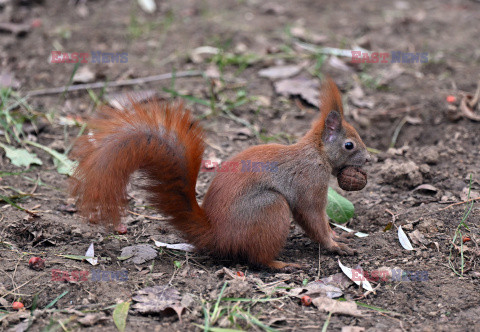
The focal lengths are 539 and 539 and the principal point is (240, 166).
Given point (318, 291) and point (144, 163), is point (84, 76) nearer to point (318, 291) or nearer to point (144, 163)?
point (144, 163)

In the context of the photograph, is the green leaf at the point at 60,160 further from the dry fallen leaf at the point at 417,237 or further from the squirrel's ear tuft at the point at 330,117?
the dry fallen leaf at the point at 417,237

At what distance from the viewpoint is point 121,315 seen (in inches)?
97.8

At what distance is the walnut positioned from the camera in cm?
336

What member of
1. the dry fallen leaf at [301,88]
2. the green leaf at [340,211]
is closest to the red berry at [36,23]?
the dry fallen leaf at [301,88]

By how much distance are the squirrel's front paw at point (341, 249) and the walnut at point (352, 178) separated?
0.37 m

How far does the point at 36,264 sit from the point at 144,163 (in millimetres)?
814

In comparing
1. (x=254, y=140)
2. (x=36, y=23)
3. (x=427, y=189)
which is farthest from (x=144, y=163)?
(x=36, y=23)

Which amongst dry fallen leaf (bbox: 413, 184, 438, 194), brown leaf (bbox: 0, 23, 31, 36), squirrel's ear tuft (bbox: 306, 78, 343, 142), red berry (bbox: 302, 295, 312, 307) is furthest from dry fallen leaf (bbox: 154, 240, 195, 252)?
brown leaf (bbox: 0, 23, 31, 36)

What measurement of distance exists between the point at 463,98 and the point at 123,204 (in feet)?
11.1

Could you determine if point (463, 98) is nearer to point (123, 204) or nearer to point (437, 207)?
point (437, 207)

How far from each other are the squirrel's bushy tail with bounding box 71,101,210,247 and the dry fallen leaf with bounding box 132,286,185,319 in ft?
1.27

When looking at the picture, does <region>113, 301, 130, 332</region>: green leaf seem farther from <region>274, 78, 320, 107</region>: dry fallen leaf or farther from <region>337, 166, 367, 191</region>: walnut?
<region>274, 78, 320, 107</region>: dry fallen leaf

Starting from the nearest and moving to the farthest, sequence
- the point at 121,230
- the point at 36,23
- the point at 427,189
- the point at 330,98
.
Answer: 1. the point at 330,98
2. the point at 121,230
3. the point at 427,189
4. the point at 36,23

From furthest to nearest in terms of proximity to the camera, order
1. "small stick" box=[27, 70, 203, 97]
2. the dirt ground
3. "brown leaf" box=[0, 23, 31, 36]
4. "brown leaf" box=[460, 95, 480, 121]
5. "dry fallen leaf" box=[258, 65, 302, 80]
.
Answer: "brown leaf" box=[0, 23, 31, 36]
"dry fallen leaf" box=[258, 65, 302, 80]
"small stick" box=[27, 70, 203, 97]
"brown leaf" box=[460, 95, 480, 121]
the dirt ground
